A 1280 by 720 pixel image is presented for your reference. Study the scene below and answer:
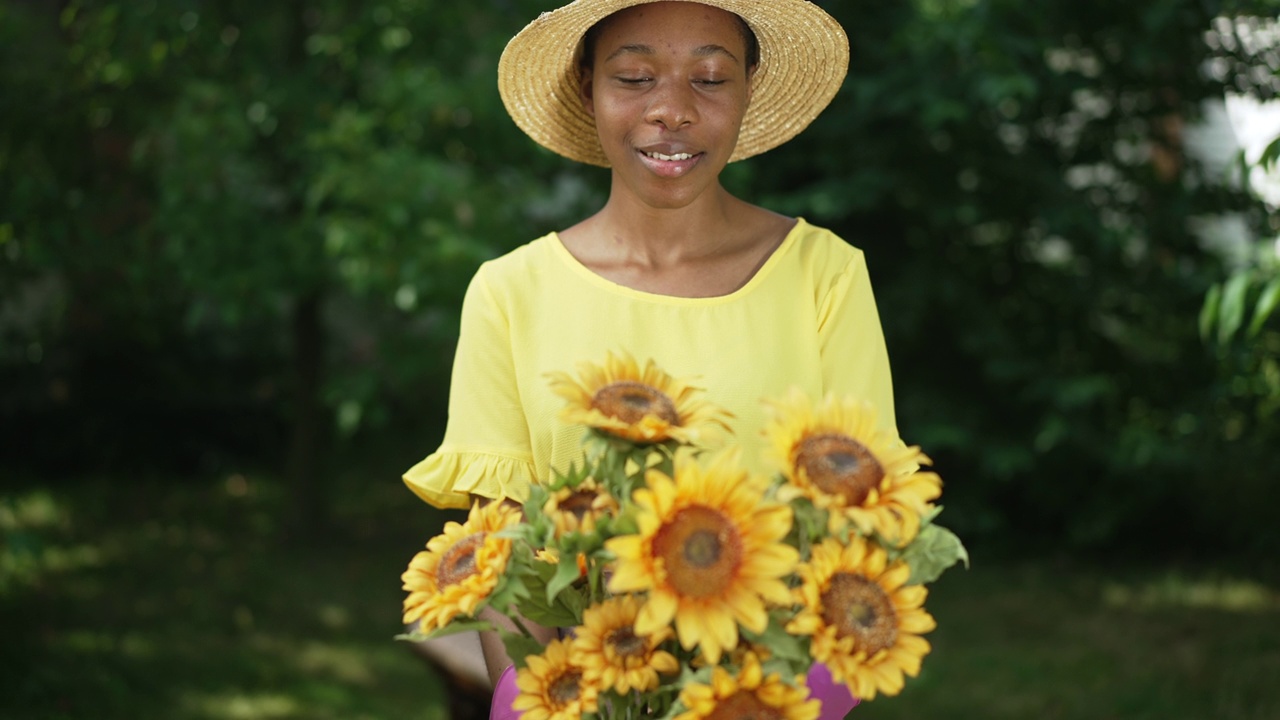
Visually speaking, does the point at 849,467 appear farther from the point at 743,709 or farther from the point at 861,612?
the point at 743,709

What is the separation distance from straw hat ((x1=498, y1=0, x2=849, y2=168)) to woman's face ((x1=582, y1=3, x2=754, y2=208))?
0.03 metres

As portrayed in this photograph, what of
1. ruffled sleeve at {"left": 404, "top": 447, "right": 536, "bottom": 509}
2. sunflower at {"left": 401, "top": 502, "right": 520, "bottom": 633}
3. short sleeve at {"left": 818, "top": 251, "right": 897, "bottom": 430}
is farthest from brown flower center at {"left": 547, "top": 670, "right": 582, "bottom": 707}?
short sleeve at {"left": 818, "top": 251, "right": 897, "bottom": 430}

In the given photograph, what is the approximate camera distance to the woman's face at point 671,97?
5.62 ft

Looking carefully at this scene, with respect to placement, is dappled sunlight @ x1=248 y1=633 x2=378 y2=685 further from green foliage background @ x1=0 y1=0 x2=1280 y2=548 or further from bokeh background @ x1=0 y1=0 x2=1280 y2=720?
green foliage background @ x1=0 y1=0 x2=1280 y2=548

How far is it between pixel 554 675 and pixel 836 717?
476mm

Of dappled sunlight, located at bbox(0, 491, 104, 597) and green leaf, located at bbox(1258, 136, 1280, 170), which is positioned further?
dappled sunlight, located at bbox(0, 491, 104, 597)

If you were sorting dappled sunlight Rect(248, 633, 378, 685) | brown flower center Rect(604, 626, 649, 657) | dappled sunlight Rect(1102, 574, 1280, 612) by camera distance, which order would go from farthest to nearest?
dappled sunlight Rect(1102, 574, 1280, 612) → dappled sunlight Rect(248, 633, 378, 685) → brown flower center Rect(604, 626, 649, 657)

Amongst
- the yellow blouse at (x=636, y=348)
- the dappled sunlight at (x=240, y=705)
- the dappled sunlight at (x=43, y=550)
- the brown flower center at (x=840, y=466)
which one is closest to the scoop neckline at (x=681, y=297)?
the yellow blouse at (x=636, y=348)

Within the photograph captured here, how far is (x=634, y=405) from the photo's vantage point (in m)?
1.28

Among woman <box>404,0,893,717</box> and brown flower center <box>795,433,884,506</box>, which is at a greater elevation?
woman <box>404,0,893,717</box>

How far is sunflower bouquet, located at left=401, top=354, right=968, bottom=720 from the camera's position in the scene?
117cm

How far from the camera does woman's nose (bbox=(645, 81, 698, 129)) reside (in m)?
1.69

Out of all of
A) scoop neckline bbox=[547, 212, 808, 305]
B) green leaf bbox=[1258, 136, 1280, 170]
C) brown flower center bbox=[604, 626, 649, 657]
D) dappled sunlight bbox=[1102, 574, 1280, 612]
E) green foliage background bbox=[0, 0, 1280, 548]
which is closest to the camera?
brown flower center bbox=[604, 626, 649, 657]

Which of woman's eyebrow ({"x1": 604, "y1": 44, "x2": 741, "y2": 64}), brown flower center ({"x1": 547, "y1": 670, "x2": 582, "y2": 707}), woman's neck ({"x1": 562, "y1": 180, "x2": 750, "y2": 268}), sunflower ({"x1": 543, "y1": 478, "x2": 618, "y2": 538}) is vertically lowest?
brown flower center ({"x1": 547, "y1": 670, "x2": 582, "y2": 707})
